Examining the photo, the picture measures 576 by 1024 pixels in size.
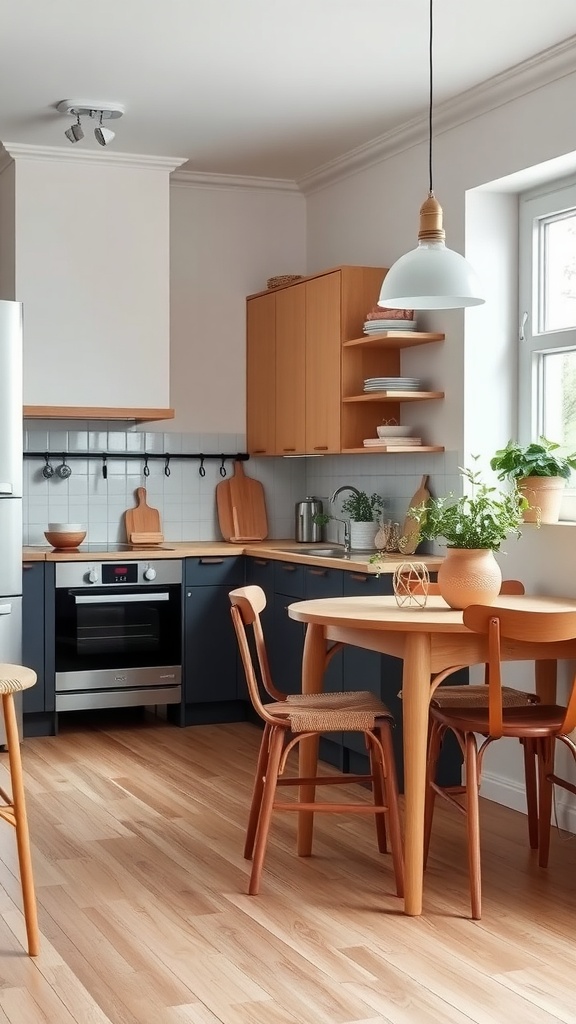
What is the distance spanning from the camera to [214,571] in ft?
19.5

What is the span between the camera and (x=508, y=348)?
16.8ft

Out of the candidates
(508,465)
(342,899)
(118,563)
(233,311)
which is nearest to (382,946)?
(342,899)

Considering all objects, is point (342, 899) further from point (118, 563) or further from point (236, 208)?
point (236, 208)

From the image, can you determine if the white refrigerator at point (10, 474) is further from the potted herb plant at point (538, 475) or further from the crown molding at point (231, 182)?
the potted herb plant at point (538, 475)

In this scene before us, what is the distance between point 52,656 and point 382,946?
2.87m

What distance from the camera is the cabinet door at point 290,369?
5945mm

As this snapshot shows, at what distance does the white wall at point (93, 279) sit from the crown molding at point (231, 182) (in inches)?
10.7

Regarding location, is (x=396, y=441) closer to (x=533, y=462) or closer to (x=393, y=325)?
(x=393, y=325)

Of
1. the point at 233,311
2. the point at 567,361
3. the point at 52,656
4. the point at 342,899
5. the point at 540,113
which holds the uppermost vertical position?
the point at 540,113

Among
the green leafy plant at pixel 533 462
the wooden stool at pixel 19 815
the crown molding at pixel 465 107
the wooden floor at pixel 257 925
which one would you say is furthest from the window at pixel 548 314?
the wooden stool at pixel 19 815

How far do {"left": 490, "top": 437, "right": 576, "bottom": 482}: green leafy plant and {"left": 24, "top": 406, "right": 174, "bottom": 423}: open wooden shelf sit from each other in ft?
6.67

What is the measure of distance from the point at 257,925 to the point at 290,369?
131 inches

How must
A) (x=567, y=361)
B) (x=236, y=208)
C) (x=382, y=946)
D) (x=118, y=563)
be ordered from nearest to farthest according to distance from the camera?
(x=382, y=946), (x=567, y=361), (x=118, y=563), (x=236, y=208)

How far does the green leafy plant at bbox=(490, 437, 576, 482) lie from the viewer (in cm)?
443
